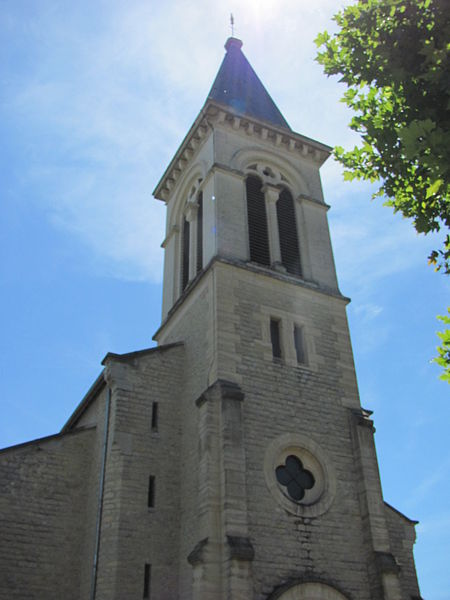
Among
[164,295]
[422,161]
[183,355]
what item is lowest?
[422,161]

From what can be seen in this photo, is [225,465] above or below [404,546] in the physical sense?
above

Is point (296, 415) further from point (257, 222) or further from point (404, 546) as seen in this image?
point (257, 222)

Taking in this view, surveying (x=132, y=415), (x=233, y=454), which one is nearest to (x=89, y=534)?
(x=132, y=415)

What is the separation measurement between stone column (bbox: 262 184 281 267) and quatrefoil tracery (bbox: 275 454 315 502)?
6.02m

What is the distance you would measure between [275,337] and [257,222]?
4411 millimetres

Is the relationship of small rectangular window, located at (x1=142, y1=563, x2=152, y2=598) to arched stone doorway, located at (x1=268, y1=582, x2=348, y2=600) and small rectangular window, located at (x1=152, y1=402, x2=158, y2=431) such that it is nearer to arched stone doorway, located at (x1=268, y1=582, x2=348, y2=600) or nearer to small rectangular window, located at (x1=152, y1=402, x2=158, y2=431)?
arched stone doorway, located at (x1=268, y1=582, x2=348, y2=600)

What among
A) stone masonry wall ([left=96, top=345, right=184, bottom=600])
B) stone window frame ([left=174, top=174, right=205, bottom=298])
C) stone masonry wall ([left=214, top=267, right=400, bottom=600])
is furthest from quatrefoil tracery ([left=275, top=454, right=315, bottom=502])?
stone window frame ([left=174, top=174, right=205, bottom=298])

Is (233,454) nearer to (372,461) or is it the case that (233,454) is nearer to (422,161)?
(372,461)

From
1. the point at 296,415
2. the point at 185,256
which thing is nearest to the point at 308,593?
the point at 296,415

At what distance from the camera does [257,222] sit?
18828 mm

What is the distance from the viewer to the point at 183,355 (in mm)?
16359

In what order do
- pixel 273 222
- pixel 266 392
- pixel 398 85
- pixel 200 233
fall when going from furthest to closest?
pixel 200 233, pixel 273 222, pixel 266 392, pixel 398 85

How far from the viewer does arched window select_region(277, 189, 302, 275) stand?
60.8 ft

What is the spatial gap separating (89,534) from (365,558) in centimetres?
632
